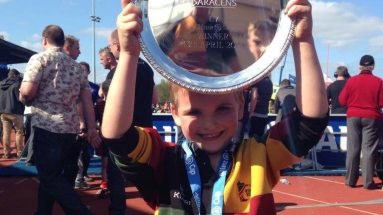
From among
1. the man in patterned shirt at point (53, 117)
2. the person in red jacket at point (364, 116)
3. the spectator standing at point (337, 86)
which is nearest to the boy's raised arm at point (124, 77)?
the man in patterned shirt at point (53, 117)

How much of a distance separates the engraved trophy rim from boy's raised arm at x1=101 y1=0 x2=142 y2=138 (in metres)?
0.04

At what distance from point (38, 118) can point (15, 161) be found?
650 centimetres

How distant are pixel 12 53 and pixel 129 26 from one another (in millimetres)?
21435

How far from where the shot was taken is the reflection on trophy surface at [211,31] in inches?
67.0

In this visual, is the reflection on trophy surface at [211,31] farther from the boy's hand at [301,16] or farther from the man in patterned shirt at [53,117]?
the man in patterned shirt at [53,117]

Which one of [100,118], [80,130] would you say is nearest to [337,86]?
[100,118]

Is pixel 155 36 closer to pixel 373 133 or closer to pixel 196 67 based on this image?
pixel 196 67

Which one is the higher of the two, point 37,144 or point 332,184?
point 37,144

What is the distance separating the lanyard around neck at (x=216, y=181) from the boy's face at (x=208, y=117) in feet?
0.15

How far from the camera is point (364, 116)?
7.27m

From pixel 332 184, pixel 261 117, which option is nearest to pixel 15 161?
pixel 261 117

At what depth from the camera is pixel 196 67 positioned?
1.73 meters

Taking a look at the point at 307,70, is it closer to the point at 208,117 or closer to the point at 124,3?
the point at 208,117

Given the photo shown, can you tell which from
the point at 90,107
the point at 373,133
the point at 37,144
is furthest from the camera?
the point at 373,133
